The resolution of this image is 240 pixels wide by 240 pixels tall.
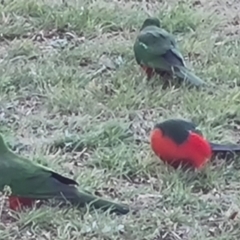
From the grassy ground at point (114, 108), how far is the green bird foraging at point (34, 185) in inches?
2.1

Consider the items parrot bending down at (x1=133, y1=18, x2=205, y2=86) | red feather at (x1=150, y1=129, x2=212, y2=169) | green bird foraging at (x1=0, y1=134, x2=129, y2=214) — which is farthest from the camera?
parrot bending down at (x1=133, y1=18, x2=205, y2=86)

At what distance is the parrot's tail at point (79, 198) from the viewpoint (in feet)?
11.4

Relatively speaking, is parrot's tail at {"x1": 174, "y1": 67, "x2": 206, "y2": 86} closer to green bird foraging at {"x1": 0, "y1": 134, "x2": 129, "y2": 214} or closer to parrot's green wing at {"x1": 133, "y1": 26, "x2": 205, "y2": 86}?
parrot's green wing at {"x1": 133, "y1": 26, "x2": 205, "y2": 86}

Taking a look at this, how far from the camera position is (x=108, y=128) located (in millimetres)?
4309

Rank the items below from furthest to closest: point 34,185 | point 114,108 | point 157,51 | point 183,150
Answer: point 157,51, point 114,108, point 183,150, point 34,185

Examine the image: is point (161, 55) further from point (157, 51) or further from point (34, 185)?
point (34, 185)

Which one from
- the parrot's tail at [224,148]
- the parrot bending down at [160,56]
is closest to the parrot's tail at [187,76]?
the parrot bending down at [160,56]

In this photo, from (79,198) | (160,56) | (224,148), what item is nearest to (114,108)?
(160,56)

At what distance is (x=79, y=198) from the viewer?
3.52 meters

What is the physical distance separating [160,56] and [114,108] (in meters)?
0.41

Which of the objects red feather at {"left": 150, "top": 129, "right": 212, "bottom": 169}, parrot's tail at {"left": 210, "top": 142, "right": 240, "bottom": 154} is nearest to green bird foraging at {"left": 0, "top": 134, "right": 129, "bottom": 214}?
red feather at {"left": 150, "top": 129, "right": 212, "bottom": 169}

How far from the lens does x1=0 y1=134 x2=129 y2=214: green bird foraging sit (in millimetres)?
3473

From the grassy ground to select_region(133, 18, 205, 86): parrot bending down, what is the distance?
0.09m

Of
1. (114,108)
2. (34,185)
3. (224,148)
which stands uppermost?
(34,185)
